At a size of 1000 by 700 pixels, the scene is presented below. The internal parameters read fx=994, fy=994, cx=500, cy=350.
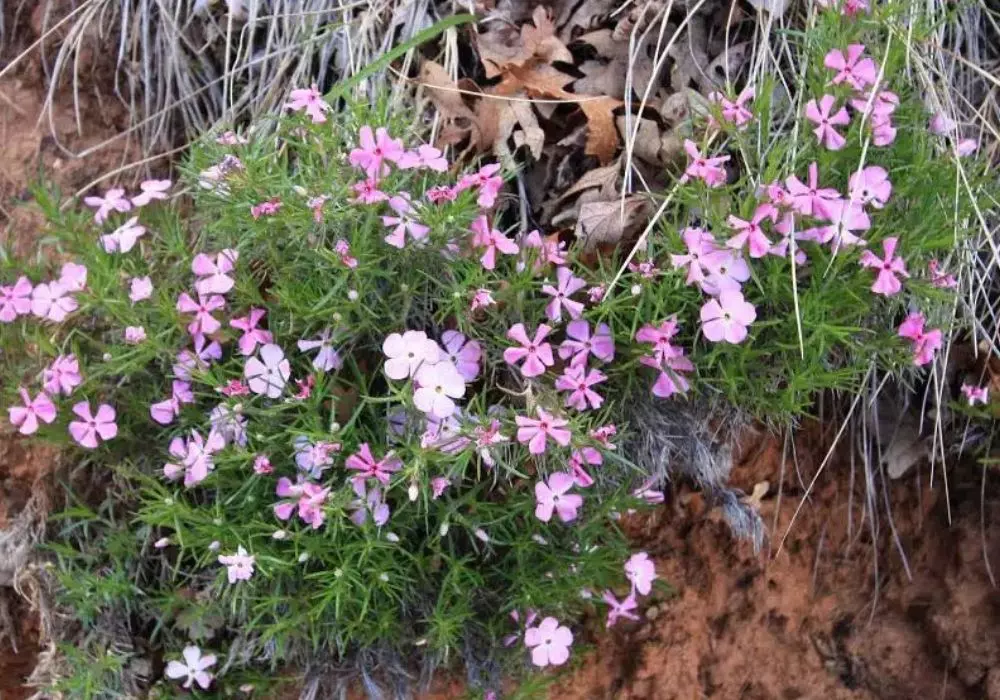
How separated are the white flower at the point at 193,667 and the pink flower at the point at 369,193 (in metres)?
1.05

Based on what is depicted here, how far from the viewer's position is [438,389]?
1.79m

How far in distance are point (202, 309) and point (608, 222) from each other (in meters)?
0.87

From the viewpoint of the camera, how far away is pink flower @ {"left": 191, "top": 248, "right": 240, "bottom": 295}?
1.92 metres

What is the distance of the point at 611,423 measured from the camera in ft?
6.63

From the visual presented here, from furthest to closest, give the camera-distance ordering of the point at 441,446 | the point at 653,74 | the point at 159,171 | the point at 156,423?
the point at 159,171
the point at 653,74
the point at 156,423
the point at 441,446

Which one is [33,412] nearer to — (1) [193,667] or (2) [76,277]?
(2) [76,277]

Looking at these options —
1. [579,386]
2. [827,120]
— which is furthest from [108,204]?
[827,120]

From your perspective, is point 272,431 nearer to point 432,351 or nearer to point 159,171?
point 432,351

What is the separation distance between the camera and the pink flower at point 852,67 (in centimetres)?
189

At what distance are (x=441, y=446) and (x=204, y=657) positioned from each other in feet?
2.63

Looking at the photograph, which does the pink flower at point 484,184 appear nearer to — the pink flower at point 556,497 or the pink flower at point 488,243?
the pink flower at point 488,243

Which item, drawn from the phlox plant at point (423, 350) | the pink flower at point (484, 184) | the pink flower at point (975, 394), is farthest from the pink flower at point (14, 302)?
the pink flower at point (975, 394)

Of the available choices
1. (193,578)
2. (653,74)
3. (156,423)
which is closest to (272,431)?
(156,423)

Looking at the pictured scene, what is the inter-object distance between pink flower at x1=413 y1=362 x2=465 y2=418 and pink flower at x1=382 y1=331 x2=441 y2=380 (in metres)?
0.01
